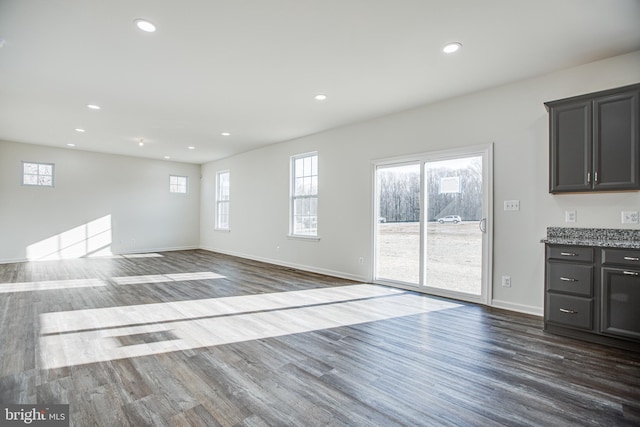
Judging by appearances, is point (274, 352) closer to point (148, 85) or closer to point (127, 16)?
point (127, 16)

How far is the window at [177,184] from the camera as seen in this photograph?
30.9ft

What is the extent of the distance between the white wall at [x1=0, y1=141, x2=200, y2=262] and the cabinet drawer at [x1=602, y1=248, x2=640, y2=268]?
9.72 meters

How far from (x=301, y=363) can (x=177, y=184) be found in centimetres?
867

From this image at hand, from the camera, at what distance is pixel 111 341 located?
2.73m

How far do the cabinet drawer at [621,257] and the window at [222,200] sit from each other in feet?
26.3

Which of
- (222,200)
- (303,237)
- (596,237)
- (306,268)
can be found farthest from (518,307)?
(222,200)

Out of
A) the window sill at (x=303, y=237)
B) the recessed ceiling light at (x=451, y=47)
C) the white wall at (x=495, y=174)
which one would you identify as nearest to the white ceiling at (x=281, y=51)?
the recessed ceiling light at (x=451, y=47)

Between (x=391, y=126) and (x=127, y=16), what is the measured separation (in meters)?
3.63

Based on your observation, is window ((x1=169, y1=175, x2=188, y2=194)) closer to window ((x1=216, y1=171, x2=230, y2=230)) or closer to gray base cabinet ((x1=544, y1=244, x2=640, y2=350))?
window ((x1=216, y1=171, x2=230, y2=230))

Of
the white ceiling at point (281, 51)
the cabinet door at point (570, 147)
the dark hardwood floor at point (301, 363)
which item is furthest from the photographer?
the cabinet door at point (570, 147)

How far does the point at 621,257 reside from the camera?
8.73ft

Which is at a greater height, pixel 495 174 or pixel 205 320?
pixel 495 174

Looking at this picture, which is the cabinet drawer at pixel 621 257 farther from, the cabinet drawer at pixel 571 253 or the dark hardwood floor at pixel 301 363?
the dark hardwood floor at pixel 301 363

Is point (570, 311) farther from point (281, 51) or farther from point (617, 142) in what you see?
point (281, 51)
